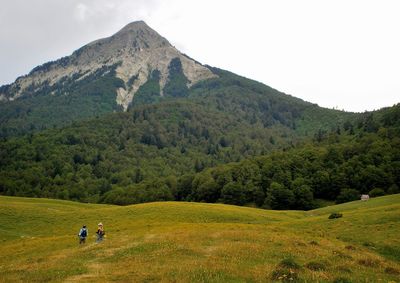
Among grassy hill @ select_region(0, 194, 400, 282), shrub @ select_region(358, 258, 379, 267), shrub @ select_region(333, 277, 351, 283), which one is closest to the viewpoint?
shrub @ select_region(333, 277, 351, 283)

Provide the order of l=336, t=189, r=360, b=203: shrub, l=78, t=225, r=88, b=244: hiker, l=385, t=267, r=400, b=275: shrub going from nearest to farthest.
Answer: l=385, t=267, r=400, b=275: shrub
l=78, t=225, r=88, b=244: hiker
l=336, t=189, r=360, b=203: shrub

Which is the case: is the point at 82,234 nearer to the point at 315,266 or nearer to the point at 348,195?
the point at 315,266

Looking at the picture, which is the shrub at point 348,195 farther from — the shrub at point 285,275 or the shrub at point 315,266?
the shrub at point 285,275

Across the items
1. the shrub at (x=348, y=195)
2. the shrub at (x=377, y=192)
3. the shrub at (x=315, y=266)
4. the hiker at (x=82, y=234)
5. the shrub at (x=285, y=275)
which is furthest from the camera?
the shrub at (x=348, y=195)

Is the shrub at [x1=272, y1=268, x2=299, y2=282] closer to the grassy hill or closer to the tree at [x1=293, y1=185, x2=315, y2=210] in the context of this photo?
the grassy hill

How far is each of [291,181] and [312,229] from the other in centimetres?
10053

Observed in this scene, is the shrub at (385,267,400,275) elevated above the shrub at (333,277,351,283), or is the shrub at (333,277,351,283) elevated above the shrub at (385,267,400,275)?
the shrub at (333,277,351,283)

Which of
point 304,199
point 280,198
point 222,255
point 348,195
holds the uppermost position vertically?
point 222,255

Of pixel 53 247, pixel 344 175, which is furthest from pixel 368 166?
pixel 53 247

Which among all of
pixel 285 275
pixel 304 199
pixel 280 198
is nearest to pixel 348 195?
pixel 304 199

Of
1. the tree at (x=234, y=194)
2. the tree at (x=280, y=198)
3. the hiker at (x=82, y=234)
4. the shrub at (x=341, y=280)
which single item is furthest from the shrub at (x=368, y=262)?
the tree at (x=234, y=194)

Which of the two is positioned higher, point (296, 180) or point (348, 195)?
point (296, 180)

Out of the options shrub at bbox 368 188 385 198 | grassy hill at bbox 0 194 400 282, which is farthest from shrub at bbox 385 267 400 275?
shrub at bbox 368 188 385 198

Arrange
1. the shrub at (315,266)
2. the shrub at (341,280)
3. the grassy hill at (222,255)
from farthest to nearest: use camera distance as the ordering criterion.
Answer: the shrub at (315,266) < the grassy hill at (222,255) < the shrub at (341,280)
